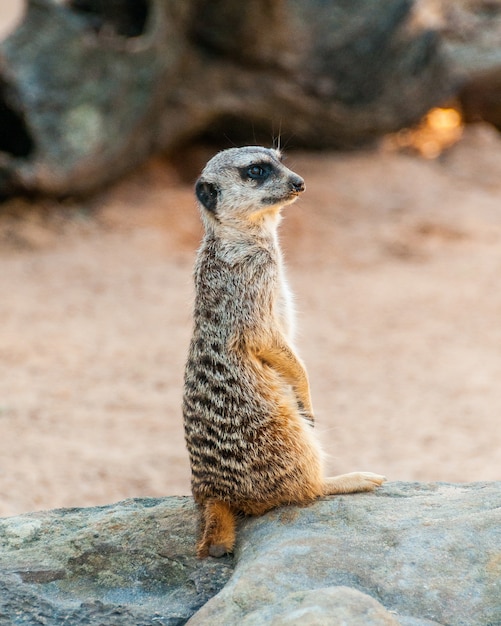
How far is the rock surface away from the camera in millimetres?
1958

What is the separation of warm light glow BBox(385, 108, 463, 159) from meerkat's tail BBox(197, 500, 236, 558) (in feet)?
25.5

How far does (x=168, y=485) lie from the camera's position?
4.67 metres

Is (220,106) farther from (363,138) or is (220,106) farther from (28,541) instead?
(28,541)

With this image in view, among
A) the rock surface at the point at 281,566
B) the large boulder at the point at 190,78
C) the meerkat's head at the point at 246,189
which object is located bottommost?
the rock surface at the point at 281,566

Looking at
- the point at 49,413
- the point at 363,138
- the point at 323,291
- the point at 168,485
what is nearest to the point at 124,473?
the point at 168,485

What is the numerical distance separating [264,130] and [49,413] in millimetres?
4247

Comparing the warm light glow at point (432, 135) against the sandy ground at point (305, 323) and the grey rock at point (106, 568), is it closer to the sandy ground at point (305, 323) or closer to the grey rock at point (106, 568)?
the sandy ground at point (305, 323)

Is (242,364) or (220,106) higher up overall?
(220,106)

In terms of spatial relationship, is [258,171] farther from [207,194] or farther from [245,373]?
[245,373]

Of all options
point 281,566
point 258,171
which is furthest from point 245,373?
point 258,171

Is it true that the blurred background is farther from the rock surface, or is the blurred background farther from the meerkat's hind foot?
the meerkat's hind foot

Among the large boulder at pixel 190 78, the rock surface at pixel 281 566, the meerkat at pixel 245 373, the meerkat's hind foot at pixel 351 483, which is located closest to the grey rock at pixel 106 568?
the rock surface at pixel 281 566

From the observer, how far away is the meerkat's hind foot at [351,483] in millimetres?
2545

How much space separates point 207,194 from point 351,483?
956 mm
